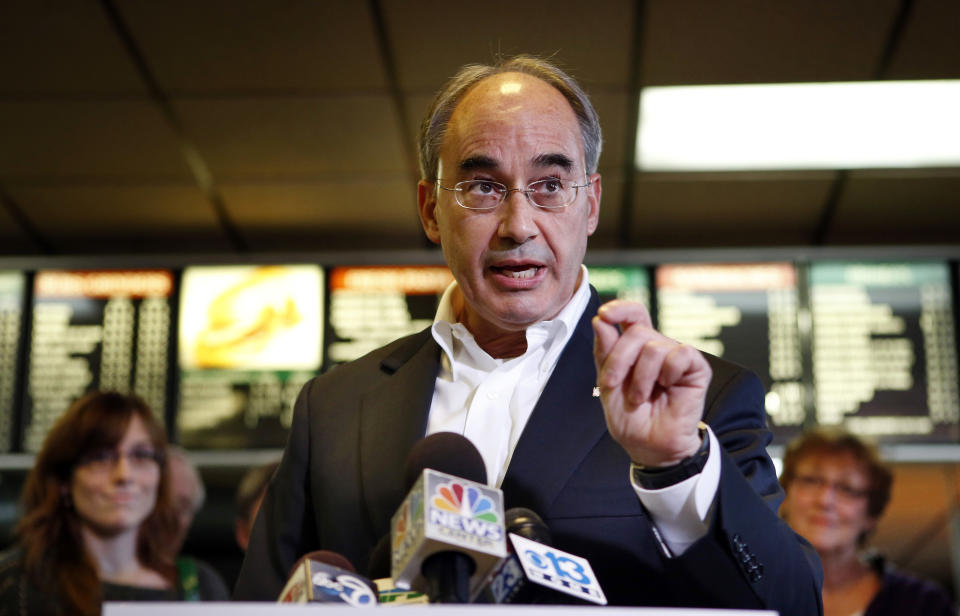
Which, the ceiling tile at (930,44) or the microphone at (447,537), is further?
the ceiling tile at (930,44)

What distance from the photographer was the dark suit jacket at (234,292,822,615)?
1.24 meters

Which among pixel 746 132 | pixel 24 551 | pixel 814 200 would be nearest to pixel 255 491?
pixel 24 551

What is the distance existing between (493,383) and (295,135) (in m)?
2.49

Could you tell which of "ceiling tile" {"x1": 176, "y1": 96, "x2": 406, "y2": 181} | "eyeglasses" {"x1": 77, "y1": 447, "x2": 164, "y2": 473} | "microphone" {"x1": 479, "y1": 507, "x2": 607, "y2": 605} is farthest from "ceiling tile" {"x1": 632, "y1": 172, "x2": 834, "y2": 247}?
"microphone" {"x1": 479, "y1": 507, "x2": 607, "y2": 605}

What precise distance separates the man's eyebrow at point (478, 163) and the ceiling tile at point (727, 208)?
256cm

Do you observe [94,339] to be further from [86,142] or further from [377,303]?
[377,303]

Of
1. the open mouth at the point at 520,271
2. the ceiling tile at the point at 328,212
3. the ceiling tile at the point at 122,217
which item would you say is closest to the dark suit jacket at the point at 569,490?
the open mouth at the point at 520,271

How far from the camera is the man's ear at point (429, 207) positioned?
1.83 m

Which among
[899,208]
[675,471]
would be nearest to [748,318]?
[899,208]

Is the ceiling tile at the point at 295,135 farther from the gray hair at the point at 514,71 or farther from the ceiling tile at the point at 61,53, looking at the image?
the gray hair at the point at 514,71

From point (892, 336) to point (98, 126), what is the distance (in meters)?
3.04

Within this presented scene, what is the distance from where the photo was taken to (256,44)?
11.4 ft

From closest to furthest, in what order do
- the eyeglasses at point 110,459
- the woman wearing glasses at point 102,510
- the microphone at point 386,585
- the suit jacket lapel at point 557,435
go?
the microphone at point 386,585
the suit jacket lapel at point 557,435
the woman wearing glasses at point 102,510
the eyeglasses at point 110,459

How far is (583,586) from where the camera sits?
3.48ft
